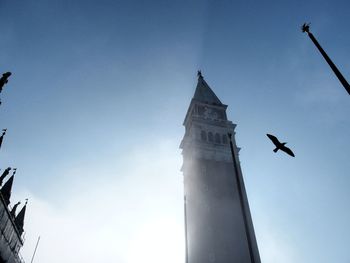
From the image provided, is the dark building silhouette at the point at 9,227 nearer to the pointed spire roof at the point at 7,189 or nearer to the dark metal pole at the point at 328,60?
the pointed spire roof at the point at 7,189

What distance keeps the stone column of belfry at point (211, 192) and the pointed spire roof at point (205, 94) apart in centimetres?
22

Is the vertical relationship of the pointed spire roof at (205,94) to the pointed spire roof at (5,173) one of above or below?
above

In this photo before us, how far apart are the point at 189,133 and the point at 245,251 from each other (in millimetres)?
22701

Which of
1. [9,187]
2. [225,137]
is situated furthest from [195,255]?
[9,187]

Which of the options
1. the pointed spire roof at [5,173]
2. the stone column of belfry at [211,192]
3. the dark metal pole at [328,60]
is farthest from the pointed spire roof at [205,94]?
the dark metal pole at [328,60]

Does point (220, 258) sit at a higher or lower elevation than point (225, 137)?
lower

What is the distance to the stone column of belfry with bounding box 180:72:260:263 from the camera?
35.8 m

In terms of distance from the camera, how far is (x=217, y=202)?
40.3m

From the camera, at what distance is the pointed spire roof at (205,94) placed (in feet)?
181

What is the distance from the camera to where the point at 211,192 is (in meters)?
41.2

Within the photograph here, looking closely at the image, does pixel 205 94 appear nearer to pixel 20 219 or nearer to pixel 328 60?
pixel 20 219

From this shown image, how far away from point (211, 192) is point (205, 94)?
2405 centimetres

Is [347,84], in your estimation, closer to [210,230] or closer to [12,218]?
[210,230]

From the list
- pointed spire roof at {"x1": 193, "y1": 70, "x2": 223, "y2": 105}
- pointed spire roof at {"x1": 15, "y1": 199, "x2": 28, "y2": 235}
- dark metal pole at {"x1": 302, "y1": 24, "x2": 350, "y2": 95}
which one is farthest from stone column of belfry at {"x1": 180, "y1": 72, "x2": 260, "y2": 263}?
pointed spire roof at {"x1": 15, "y1": 199, "x2": 28, "y2": 235}
